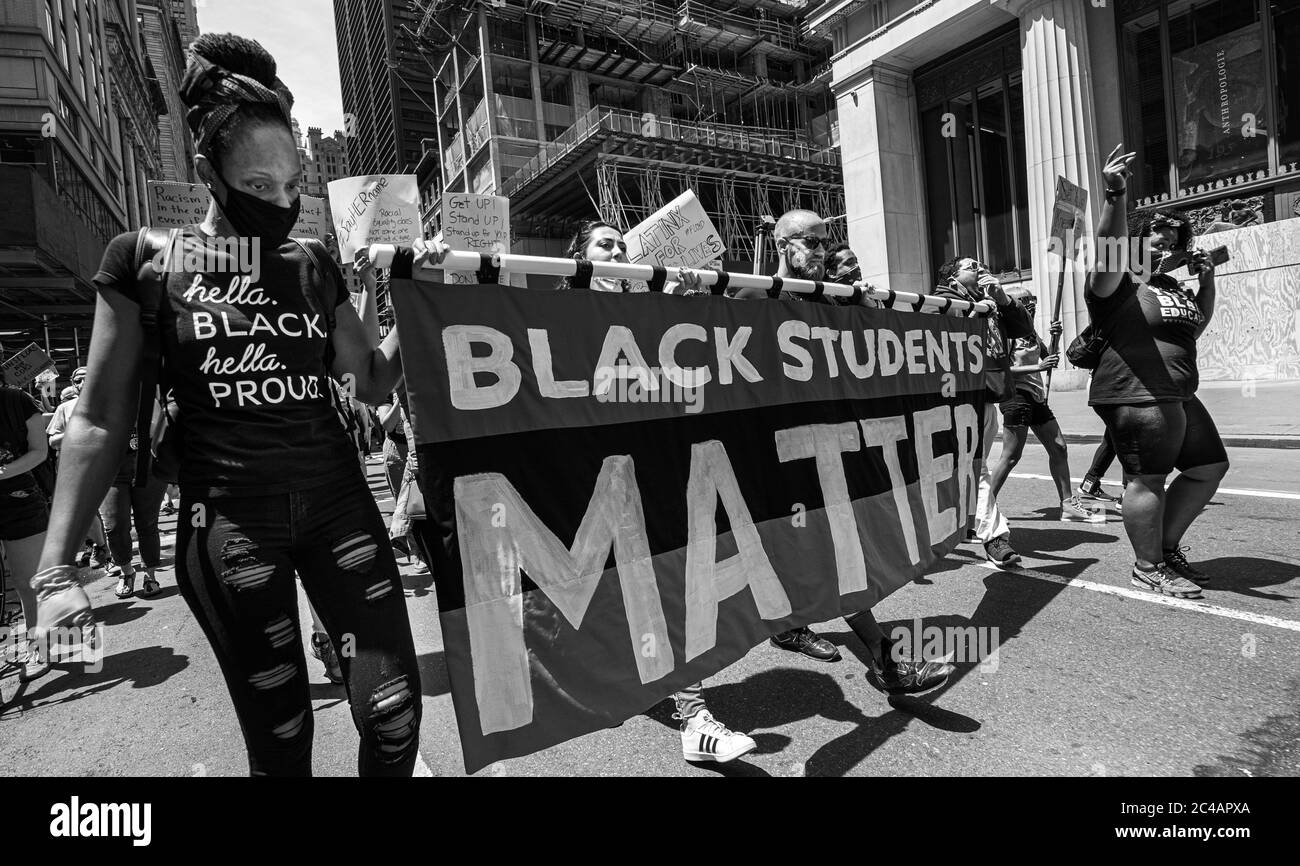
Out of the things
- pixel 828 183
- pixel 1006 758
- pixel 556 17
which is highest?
pixel 556 17

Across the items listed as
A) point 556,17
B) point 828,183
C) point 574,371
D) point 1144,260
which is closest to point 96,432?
point 574,371

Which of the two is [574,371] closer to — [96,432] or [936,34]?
[96,432]

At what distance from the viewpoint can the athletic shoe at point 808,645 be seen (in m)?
3.52

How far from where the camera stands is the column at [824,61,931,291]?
20.0 metres

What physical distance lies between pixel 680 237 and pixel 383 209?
198cm

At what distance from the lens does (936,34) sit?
1836 cm

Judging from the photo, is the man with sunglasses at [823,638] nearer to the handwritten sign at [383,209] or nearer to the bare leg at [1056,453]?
the handwritten sign at [383,209]

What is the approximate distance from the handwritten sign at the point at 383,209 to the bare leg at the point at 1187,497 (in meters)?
4.83

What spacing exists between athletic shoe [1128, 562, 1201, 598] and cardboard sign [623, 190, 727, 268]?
10.5 feet

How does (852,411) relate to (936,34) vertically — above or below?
below

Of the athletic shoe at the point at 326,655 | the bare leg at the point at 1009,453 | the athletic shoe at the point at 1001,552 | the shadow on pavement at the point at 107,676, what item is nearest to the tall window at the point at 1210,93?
the bare leg at the point at 1009,453

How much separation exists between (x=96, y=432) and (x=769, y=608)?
2285 millimetres

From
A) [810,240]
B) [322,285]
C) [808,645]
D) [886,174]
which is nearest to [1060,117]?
[886,174]

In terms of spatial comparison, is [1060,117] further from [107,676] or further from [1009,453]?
[107,676]
